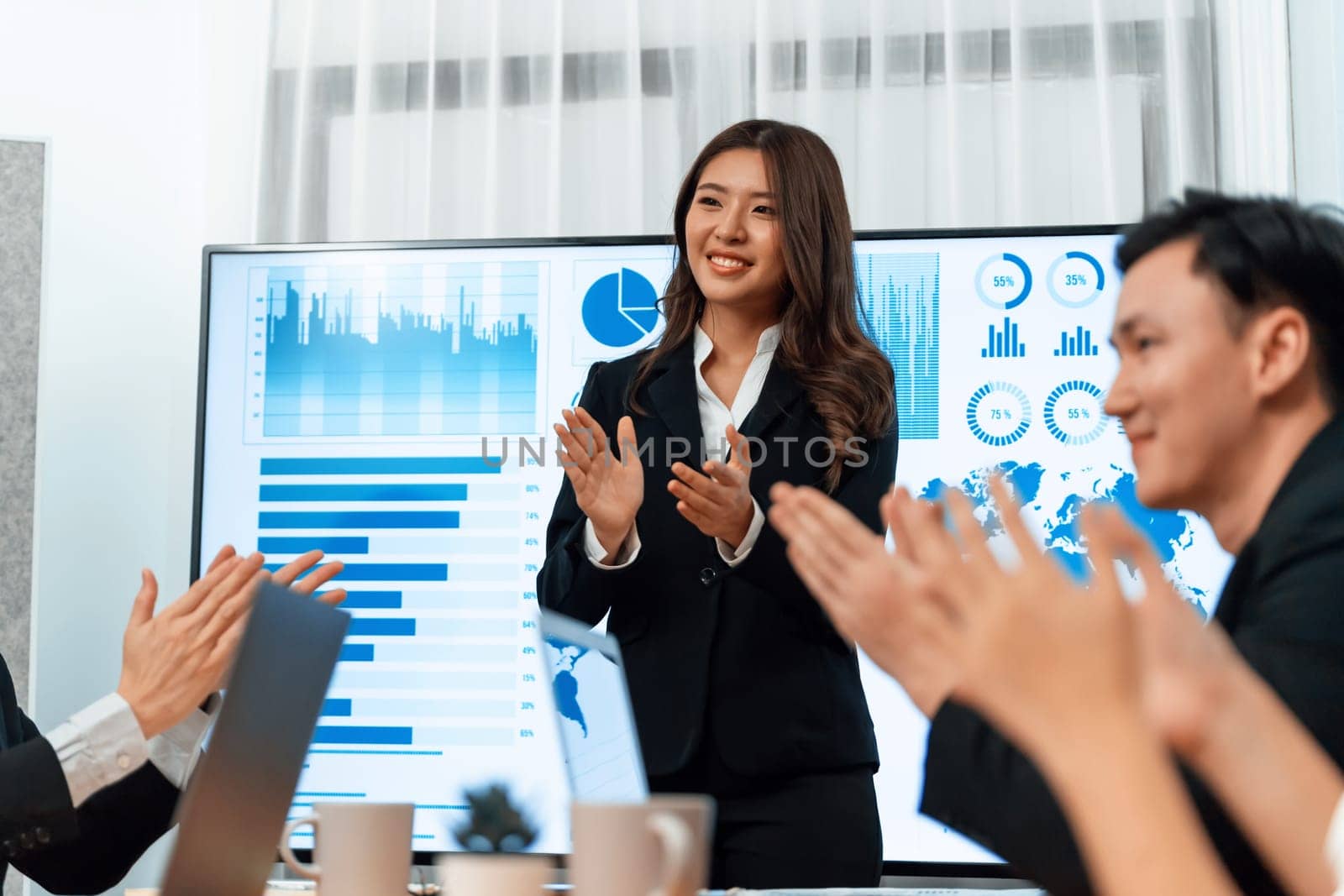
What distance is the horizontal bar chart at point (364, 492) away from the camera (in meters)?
2.85

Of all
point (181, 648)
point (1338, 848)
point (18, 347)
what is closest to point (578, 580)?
point (181, 648)

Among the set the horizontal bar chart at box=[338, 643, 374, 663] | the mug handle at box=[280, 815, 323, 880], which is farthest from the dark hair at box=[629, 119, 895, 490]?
the horizontal bar chart at box=[338, 643, 374, 663]

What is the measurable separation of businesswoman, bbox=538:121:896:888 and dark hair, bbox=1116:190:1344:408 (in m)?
0.65

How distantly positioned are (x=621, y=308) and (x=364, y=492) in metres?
0.70

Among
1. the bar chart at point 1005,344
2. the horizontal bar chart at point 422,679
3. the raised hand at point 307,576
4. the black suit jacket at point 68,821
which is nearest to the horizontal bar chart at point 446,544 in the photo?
the horizontal bar chart at point 422,679

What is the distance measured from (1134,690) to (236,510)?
2.63 m

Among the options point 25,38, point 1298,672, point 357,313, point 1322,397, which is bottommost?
point 1298,672

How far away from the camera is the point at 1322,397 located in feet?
3.63

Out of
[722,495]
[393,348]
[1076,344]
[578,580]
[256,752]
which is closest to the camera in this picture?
[256,752]

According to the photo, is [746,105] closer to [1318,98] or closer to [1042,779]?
[1318,98]

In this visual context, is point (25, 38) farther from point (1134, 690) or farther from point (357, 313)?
point (1134, 690)

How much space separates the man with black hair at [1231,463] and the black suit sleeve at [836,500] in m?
0.59

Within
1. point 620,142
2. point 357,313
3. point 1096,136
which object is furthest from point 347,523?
point 1096,136

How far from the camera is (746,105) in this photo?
3082mm
